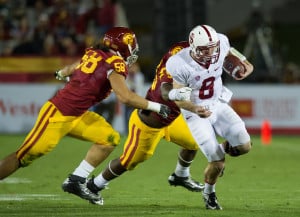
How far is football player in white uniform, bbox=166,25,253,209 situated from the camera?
7.71 m

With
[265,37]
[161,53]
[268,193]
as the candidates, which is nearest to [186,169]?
[268,193]

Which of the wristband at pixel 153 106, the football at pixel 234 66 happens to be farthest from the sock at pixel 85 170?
the football at pixel 234 66

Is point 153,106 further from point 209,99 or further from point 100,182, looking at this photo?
point 100,182

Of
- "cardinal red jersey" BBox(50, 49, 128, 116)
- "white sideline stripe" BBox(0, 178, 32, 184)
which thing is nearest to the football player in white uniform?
"cardinal red jersey" BBox(50, 49, 128, 116)

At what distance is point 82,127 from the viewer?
8117 mm

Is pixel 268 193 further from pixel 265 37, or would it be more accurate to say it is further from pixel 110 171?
pixel 265 37

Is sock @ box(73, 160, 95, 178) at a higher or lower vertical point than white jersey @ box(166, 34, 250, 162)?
lower

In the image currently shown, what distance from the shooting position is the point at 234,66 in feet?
26.7

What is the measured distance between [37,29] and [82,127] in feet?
30.7

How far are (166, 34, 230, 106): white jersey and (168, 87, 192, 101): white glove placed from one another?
0.28 metres

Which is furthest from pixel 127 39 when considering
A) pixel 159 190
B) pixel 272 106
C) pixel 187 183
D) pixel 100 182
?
pixel 272 106

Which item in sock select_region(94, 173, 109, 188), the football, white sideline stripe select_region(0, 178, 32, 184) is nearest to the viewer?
the football

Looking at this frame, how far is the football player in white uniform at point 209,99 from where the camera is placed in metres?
7.71

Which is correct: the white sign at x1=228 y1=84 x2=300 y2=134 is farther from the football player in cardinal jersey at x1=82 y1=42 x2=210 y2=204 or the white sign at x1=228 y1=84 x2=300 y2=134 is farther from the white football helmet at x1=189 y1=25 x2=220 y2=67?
the white football helmet at x1=189 y1=25 x2=220 y2=67
